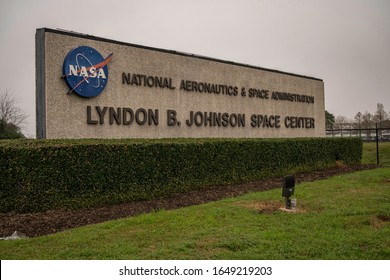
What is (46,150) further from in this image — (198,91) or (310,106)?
(310,106)

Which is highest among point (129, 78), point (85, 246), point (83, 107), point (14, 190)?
point (129, 78)

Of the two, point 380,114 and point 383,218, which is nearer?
point 383,218

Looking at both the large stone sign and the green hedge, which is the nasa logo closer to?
the large stone sign

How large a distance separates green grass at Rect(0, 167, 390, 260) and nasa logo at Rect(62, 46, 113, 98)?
464cm

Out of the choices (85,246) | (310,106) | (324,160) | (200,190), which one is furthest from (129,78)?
(310,106)

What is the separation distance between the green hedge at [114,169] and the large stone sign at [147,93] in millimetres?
1669

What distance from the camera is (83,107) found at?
11344 millimetres

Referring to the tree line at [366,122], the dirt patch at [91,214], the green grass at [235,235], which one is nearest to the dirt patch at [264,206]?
the green grass at [235,235]

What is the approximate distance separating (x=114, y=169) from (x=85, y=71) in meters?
3.12

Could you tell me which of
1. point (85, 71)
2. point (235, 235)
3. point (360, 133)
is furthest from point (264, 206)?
point (360, 133)

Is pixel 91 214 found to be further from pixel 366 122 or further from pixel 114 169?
pixel 366 122

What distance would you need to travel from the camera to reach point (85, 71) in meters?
11.3

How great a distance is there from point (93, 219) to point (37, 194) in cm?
138

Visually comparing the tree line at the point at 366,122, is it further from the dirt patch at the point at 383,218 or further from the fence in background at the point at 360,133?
the dirt patch at the point at 383,218
